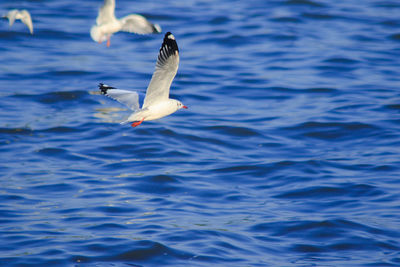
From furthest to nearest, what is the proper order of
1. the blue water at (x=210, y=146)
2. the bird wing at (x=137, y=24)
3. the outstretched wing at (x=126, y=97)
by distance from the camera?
the bird wing at (x=137, y=24) < the outstretched wing at (x=126, y=97) < the blue water at (x=210, y=146)

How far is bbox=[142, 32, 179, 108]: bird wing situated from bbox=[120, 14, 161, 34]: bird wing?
4.26 metres

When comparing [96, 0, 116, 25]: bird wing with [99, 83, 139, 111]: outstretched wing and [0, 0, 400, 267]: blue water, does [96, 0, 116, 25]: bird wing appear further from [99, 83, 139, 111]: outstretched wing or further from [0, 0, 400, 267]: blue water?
[99, 83, 139, 111]: outstretched wing

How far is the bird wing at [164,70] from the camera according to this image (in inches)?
279

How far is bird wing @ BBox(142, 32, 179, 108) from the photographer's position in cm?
709

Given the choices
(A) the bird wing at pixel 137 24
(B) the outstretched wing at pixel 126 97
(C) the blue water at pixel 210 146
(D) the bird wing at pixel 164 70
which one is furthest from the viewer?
(A) the bird wing at pixel 137 24

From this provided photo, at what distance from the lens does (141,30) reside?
471 inches

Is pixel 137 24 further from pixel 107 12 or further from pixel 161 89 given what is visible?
pixel 161 89

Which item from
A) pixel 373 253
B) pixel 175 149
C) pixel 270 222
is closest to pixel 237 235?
pixel 270 222

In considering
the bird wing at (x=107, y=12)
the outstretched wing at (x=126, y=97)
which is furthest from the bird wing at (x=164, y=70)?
the bird wing at (x=107, y=12)

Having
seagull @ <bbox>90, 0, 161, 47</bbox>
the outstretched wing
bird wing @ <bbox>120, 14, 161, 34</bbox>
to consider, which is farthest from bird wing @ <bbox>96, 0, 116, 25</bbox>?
the outstretched wing

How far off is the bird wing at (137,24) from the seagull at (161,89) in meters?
3.57

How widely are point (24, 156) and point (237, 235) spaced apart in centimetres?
414

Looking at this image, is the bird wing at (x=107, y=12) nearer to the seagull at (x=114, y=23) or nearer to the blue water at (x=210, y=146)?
the seagull at (x=114, y=23)

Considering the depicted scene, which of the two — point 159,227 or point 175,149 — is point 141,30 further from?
point 159,227
